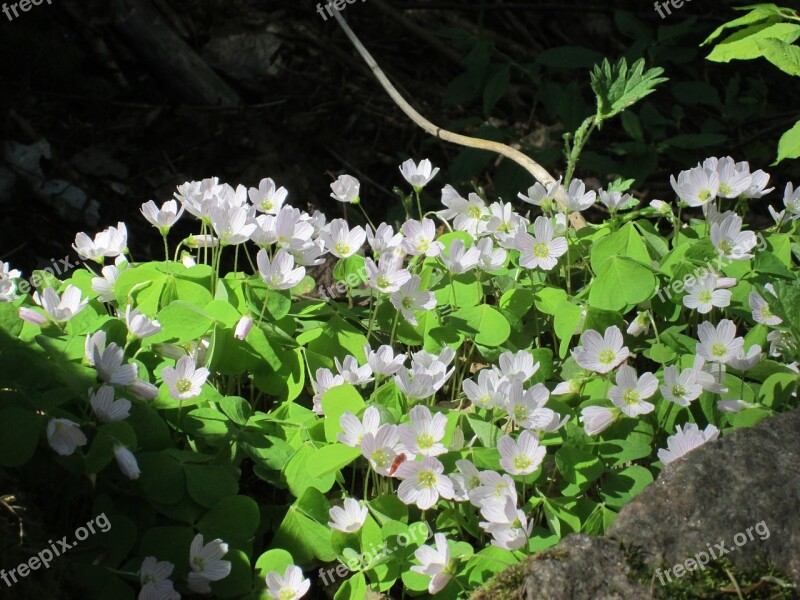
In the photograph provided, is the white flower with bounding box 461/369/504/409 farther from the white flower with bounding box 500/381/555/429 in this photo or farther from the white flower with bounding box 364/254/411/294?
the white flower with bounding box 364/254/411/294

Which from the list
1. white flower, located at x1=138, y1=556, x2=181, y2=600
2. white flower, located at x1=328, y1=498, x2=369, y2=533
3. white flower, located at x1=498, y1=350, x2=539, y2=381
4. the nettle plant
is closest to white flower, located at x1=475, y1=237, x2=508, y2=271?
the nettle plant

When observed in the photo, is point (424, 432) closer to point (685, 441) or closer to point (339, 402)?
point (339, 402)

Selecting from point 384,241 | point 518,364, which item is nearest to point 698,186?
point 518,364

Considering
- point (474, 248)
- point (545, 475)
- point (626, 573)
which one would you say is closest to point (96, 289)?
point (474, 248)

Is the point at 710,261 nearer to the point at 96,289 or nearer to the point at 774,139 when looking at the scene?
the point at 96,289

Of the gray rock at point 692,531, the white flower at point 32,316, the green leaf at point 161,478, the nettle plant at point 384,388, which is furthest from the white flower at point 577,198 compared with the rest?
the white flower at point 32,316
